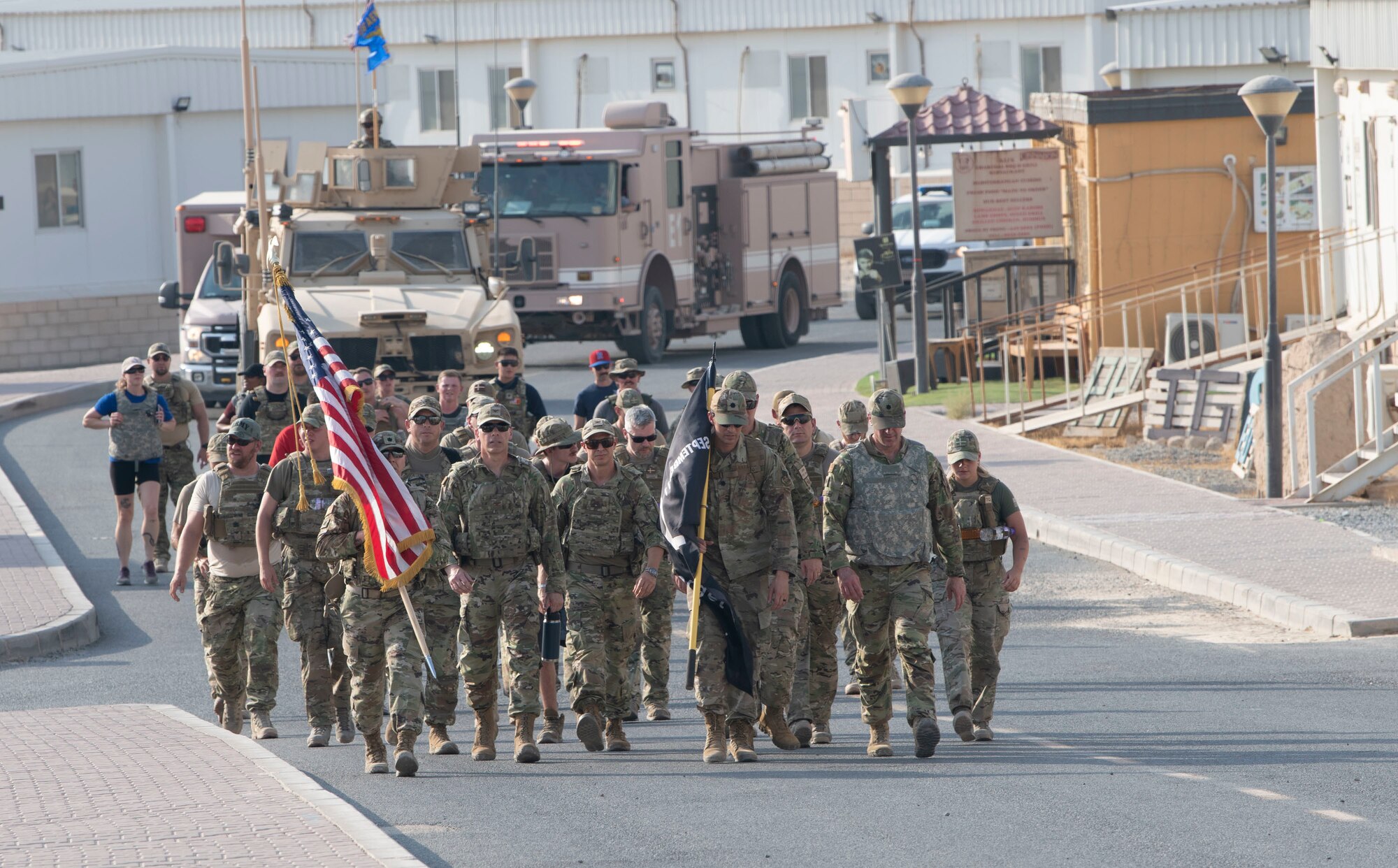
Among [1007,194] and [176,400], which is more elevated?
[1007,194]

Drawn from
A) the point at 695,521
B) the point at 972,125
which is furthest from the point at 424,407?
the point at 972,125

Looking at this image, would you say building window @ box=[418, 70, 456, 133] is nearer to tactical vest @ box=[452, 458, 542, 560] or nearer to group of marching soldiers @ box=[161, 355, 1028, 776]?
group of marching soldiers @ box=[161, 355, 1028, 776]

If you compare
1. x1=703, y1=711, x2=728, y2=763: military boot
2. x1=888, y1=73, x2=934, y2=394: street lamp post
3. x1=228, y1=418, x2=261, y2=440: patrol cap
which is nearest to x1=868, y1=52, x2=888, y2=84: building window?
x1=888, y1=73, x2=934, y2=394: street lamp post

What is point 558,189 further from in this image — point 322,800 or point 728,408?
point 322,800

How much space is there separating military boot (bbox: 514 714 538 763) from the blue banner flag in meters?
15.5

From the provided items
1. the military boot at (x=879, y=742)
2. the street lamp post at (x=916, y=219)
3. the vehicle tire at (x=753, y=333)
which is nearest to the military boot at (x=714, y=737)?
the military boot at (x=879, y=742)

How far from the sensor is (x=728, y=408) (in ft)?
31.4

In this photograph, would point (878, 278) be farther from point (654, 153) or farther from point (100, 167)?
point (100, 167)

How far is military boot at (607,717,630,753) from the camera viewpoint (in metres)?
9.86

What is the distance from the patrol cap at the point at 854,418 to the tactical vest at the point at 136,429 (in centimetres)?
648

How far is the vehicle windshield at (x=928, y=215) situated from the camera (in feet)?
125

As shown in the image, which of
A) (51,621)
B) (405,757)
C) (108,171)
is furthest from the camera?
(108,171)

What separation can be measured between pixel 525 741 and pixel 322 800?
155 centimetres

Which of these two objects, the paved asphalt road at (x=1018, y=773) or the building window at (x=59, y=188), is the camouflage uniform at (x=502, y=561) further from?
the building window at (x=59, y=188)
